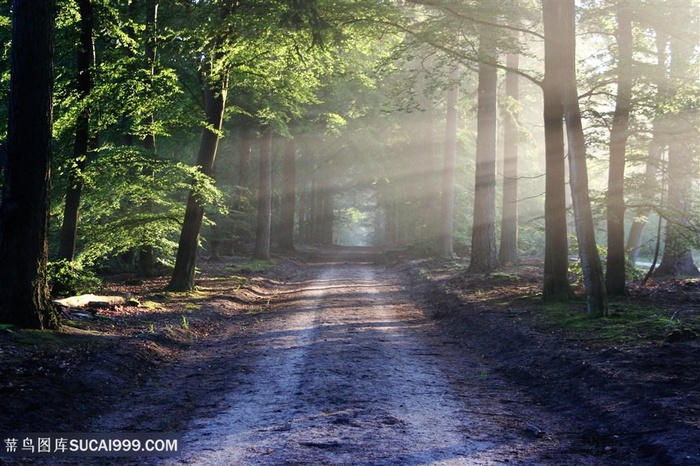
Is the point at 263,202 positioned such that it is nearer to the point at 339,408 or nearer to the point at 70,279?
the point at 70,279

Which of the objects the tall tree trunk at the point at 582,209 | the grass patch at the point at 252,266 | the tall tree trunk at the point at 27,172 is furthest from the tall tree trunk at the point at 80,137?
the tall tree trunk at the point at 582,209

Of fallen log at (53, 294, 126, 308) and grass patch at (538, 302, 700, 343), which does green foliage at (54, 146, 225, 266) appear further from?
grass patch at (538, 302, 700, 343)

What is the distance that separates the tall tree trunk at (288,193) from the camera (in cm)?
3622

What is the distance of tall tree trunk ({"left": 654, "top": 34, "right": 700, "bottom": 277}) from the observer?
49.0ft

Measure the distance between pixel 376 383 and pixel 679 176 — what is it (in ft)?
44.8

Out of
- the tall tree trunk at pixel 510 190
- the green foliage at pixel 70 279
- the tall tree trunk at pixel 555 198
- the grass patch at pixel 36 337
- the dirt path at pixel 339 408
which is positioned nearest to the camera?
the dirt path at pixel 339 408

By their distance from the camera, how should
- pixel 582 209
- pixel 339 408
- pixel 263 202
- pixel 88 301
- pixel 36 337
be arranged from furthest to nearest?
pixel 263 202 → pixel 88 301 → pixel 582 209 → pixel 36 337 → pixel 339 408

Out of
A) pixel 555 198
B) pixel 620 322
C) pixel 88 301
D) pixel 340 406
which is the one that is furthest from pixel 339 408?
pixel 555 198

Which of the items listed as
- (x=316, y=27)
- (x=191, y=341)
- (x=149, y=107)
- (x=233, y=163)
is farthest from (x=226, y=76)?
(x=233, y=163)

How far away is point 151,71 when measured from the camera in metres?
14.7

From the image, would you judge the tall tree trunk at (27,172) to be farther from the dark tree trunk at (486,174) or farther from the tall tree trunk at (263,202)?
the tall tree trunk at (263,202)

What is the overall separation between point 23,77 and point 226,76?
25.4 feet

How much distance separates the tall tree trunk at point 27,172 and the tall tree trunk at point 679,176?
44.7 ft

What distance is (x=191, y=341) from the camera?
436 inches
